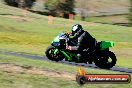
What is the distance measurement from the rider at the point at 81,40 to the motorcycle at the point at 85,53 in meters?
0.15

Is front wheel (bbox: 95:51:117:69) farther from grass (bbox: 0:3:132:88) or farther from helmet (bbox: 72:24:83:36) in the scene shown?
helmet (bbox: 72:24:83:36)

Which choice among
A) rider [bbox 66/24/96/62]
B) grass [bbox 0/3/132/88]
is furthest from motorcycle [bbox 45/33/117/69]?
grass [bbox 0/3/132/88]

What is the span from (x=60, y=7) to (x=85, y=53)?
92613mm

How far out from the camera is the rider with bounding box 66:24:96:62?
18.5 metres

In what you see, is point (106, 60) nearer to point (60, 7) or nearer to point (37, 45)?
point (37, 45)

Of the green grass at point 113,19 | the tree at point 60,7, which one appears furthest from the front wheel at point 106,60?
the green grass at point 113,19

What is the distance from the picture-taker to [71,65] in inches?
845

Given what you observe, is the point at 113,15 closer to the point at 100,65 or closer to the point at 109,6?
the point at 109,6

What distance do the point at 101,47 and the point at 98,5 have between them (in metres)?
151

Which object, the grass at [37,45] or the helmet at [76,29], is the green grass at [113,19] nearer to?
the grass at [37,45]

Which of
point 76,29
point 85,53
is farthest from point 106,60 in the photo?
point 76,29

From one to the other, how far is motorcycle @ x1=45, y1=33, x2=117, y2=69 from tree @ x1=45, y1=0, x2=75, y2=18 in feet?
298

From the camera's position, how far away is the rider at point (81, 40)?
18478 millimetres

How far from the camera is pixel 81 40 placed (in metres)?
18.8
